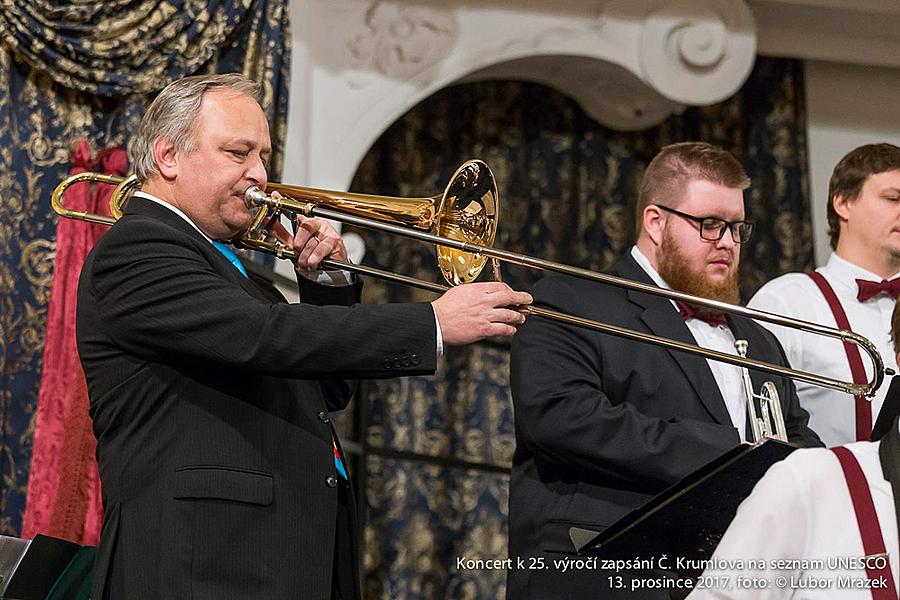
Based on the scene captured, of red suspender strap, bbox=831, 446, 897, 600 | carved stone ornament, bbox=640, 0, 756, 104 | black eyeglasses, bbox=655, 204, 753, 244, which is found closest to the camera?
red suspender strap, bbox=831, 446, 897, 600

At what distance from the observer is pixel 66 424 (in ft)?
13.9

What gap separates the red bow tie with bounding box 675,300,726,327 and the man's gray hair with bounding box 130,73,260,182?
1267 mm

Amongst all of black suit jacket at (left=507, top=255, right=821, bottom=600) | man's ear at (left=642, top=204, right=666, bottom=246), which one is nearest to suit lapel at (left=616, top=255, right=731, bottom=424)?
black suit jacket at (left=507, top=255, right=821, bottom=600)

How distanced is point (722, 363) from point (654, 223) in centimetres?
47

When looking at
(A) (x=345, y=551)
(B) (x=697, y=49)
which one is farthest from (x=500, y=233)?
(A) (x=345, y=551)

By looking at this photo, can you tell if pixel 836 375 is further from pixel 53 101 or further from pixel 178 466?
pixel 53 101

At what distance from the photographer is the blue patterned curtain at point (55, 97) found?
14.6 ft

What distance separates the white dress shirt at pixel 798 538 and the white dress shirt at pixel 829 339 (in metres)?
1.73

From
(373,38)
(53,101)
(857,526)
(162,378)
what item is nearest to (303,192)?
(162,378)

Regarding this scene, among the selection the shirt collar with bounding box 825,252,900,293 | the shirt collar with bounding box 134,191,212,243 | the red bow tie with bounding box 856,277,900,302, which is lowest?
the shirt collar with bounding box 134,191,212,243

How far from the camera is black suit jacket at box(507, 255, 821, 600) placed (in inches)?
128

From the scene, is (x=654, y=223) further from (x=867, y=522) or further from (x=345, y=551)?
(x=867, y=522)

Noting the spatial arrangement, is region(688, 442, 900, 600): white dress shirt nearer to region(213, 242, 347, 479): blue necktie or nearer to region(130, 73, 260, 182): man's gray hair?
region(213, 242, 347, 479): blue necktie

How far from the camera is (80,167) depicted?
14.9 ft
